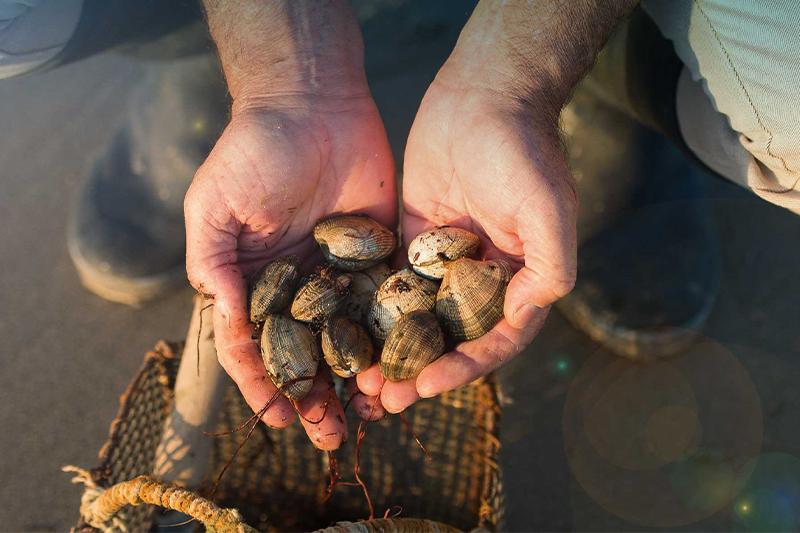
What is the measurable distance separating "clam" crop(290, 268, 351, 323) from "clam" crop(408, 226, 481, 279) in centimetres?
24

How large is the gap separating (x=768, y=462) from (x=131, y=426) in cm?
244

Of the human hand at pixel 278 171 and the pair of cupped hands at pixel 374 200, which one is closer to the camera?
the pair of cupped hands at pixel 374 200

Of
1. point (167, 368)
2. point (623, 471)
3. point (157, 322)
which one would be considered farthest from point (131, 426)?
point (623, 471)

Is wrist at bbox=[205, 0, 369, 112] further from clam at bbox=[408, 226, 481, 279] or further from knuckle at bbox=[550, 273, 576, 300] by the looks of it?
knuckle at bbox=[550, 273, 576, 300]

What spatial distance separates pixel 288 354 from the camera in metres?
1.87

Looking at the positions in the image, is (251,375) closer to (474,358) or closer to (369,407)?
(369,407)

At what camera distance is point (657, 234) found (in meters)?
2.96

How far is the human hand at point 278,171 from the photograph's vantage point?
1965 mm

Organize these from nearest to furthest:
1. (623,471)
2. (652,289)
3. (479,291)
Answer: (479,291) < (623,471) < (652,289)

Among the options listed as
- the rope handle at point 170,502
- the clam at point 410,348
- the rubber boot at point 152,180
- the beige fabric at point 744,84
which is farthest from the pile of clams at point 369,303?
the rubber boot at point 152,180

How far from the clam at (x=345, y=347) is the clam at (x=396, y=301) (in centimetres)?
8

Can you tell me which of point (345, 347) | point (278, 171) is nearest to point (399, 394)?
point (345, 347)

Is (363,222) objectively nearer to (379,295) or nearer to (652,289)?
(379,295)

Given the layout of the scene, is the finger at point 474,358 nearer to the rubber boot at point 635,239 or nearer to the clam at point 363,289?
the clam at point 363,289
